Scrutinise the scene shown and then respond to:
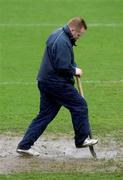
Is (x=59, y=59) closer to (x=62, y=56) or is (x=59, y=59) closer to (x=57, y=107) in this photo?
(x=62, y=56)

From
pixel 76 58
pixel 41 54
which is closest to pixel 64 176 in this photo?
pixel 76 58

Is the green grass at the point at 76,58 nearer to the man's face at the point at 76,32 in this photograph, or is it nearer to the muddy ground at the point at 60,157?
the muddy ground at the point at 60,157

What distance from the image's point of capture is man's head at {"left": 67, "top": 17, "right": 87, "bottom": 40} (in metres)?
10.4

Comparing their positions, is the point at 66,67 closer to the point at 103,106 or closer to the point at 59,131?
the point at 59,131

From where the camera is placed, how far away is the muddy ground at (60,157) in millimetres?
10195

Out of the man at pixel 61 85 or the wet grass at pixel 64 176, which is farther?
the man at pixel 61 85

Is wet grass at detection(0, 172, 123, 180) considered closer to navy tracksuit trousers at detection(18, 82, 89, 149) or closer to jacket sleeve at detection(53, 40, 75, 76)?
navy tracksuit trousers at detection(18, 82, 89, 149)

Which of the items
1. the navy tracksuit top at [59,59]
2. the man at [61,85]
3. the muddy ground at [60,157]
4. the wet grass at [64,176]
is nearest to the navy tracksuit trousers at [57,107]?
the man at [61,85]

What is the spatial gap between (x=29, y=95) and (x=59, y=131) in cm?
304

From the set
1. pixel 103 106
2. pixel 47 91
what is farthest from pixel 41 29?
pixel 47 91

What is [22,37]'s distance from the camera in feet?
72.8

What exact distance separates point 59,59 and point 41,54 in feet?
31.5

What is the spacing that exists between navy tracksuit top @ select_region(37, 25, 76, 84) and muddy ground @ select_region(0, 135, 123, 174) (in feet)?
3.85

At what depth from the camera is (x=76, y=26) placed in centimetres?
1038
